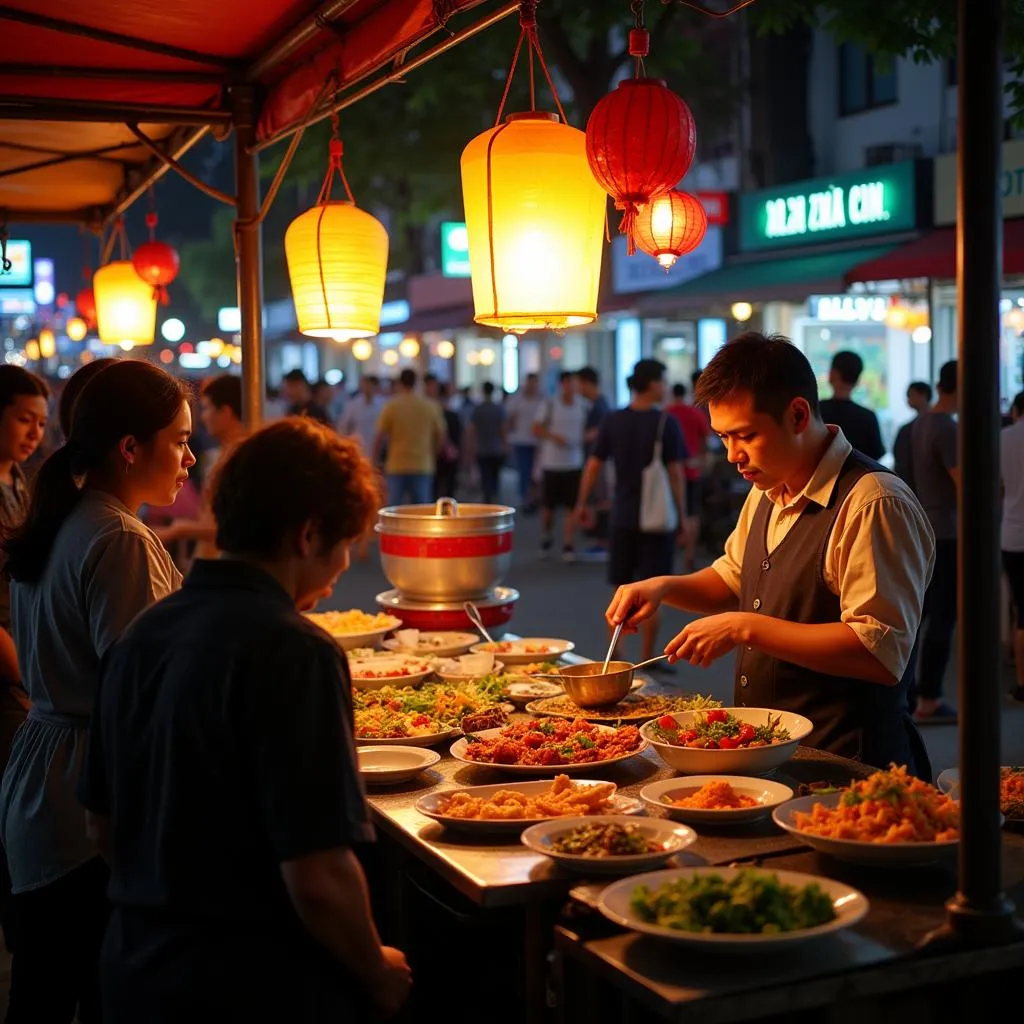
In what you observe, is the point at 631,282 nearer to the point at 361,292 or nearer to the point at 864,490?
the point at 361,292

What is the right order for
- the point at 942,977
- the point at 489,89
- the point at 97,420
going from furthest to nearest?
1. the point at 489,89
2. the point at 97,420
3. the point at 942,977

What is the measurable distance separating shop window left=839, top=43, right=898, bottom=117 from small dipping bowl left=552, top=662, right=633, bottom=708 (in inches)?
657

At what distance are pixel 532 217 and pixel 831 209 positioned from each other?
543 inches

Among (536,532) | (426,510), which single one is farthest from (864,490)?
(536,532)

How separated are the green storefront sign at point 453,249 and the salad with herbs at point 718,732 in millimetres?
16500

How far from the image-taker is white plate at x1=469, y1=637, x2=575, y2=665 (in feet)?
16.2

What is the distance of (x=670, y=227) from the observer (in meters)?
4.52

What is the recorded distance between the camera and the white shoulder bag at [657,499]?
9219 mm

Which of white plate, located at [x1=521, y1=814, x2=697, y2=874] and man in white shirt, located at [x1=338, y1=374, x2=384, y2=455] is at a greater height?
man in white shirt, located at [x1=338, y1=374, x2=384, y2=455]

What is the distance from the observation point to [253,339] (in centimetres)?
603

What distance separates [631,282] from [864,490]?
17.5 m

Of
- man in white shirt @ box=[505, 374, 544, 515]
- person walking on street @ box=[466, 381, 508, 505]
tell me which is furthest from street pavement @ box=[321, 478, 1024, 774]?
person walking on street @ box=[466, 381, 508, 505]

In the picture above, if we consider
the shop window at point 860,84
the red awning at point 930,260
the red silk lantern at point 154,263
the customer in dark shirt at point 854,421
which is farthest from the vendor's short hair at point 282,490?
the shop window at point 860,84

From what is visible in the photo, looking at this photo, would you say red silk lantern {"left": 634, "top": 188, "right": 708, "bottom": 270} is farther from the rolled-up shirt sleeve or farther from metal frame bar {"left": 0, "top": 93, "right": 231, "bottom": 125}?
metal frame bar {"left": 0, "top": 93, "right": 231, "bottom": 125}
